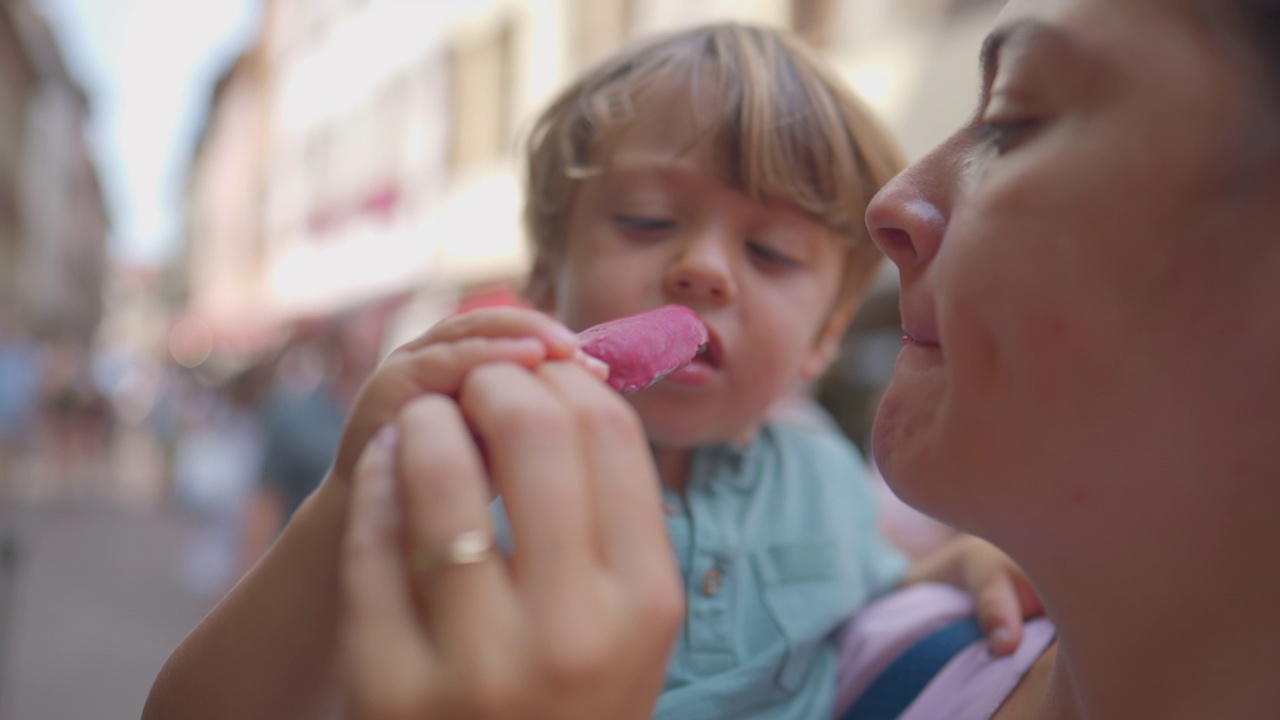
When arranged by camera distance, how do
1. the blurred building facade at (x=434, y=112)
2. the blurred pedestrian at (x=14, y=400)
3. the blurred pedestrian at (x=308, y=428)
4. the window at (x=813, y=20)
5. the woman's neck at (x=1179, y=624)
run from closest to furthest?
the woman's neck at (x=1179, y=624), the blurred pedestrian at (x=308, y=428), the blurred building facade at (x=434, y=112), the window at (x=813, y=20), the blurred pedestrian at (x=14, y=400)

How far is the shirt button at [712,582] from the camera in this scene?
1.37m

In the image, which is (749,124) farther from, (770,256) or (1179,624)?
(1179,624)

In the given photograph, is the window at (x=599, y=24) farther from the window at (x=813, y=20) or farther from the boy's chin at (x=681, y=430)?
the boy's chin at (x=681, y=430)

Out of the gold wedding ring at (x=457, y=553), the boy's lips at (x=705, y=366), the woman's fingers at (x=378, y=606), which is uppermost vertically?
the gold wedding ring at (x=457, y=553)

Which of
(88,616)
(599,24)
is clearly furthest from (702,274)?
(599,24)

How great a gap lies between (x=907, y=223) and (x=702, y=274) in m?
0.41

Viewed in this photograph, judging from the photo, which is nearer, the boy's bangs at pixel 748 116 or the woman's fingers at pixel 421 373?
the woman's fingers at pixel 421 373

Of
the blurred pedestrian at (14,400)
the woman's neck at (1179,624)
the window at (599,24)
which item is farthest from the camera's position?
the blurred pedestrian at (14,400)

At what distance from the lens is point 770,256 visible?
1448mm

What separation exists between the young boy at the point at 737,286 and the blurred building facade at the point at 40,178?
80.9 feet

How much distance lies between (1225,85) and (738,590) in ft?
2.99

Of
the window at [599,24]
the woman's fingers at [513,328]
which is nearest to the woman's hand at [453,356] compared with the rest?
the woman's fingers at [513,328]

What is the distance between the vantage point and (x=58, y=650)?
5.86m

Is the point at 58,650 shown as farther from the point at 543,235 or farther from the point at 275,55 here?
the point at 275,55
